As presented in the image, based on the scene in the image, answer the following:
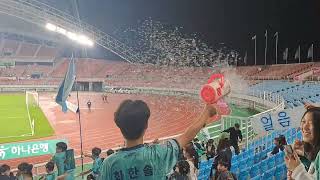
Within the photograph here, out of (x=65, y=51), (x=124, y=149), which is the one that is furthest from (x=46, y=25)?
(x=124, y=149)

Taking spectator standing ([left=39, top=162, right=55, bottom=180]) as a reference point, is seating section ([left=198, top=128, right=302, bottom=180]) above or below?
below

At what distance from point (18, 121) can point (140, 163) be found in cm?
811

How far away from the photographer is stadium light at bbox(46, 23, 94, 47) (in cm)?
583

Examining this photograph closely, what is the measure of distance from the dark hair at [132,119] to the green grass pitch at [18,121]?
5.02 meters

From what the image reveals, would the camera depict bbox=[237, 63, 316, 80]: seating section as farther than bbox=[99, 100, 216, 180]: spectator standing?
Yes

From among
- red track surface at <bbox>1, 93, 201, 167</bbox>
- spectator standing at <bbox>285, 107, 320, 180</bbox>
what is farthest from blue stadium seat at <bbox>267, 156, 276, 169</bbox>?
red track surface at <bbox>1, 93, 201, 167</bbox>

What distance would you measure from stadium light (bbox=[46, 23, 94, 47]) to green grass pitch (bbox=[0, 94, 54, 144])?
5.82ft

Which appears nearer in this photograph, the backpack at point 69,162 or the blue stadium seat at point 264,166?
the backpack at point 69,162

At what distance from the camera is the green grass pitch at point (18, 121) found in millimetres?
7104

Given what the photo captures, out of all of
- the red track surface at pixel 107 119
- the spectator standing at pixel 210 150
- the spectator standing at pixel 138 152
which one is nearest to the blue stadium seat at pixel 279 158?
the spectator standing at pixel 210 150

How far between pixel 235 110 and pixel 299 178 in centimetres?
710

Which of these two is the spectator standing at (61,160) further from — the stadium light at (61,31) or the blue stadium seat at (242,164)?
the stadium light at (61,31)

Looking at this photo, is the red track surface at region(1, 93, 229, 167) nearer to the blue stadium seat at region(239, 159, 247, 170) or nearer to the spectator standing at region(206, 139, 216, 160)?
the spectator standing at region(206, 139, 216, 160)

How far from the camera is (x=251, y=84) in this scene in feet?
28.5
